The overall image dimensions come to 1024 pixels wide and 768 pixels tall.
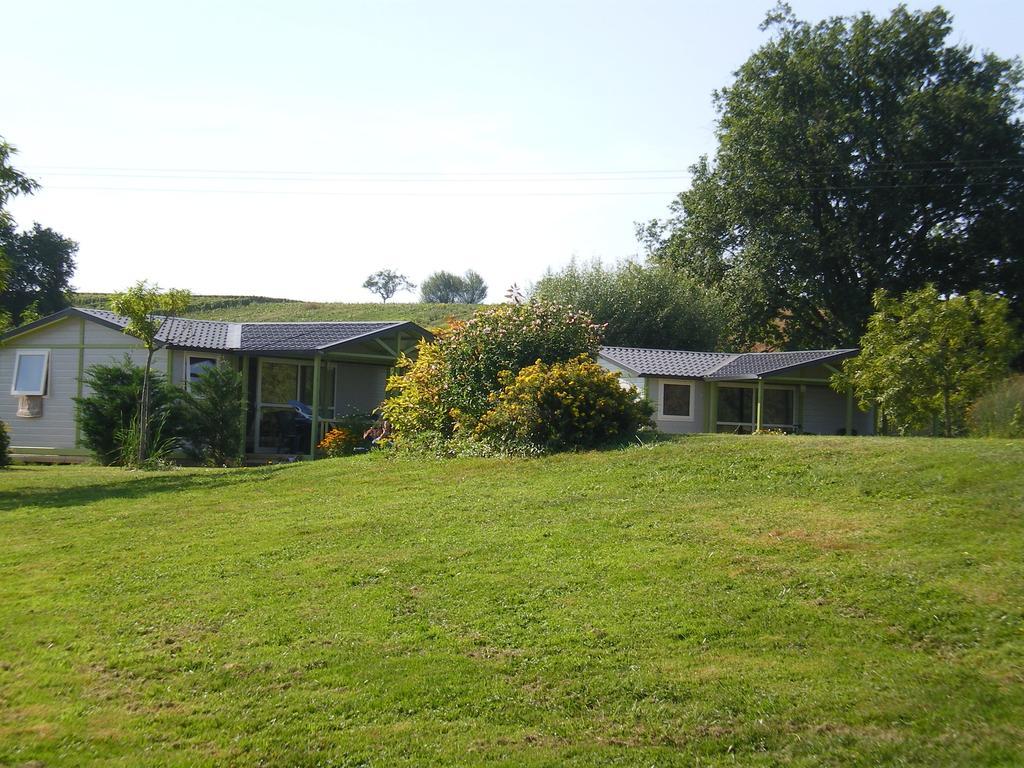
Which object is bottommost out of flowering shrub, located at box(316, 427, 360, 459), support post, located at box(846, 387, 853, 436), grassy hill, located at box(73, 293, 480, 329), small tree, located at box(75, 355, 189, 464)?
flowering shrub, located at box(316, 427, 360, 459)

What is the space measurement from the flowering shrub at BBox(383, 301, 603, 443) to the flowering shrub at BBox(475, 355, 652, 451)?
1.15 metres

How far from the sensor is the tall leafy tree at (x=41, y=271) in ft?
180

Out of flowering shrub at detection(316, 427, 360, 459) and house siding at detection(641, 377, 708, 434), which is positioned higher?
house siding at detection(641, 377, 708, 434)

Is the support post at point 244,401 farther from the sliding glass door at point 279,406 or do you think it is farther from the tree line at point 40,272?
the tree line at point 40,272

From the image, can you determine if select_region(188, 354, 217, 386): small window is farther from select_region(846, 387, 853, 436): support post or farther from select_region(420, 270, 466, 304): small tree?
select_region(420, 270, 466, 304): small tree

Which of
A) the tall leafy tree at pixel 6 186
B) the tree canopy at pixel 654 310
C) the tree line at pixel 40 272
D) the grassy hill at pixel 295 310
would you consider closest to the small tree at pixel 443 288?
the grassy hill at pixel 295 310

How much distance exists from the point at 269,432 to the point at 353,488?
13048 mm

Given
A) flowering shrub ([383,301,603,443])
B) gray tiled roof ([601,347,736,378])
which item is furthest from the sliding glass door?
gray tiled roof ([601,347,736,378])

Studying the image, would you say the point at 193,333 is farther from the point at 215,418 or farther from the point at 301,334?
the point at 215,418

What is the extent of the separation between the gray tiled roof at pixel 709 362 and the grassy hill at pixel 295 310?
28889 millimetres

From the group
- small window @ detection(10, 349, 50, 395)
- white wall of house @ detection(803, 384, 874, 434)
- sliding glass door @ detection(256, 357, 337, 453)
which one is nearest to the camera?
small window @ detection(10, 349, 50, 395)

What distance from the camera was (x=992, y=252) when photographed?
1518 inches

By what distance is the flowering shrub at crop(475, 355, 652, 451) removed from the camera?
1565cm

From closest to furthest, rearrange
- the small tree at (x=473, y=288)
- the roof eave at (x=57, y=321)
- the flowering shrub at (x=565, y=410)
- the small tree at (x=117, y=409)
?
the flowering shrub at (x=565, y=410) < the small tree at (x=117, y=409) < the roof eave at (x=57, y=321) < the small tree at (x=473, y=288)
